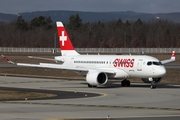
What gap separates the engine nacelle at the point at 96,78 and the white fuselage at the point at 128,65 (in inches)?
46.8

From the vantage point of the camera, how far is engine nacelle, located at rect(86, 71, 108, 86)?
165ft

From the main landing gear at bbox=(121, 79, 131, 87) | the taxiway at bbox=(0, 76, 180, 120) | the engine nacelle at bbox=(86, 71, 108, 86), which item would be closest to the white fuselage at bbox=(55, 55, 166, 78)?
the engine nacelle at bbox=(86, 71, 108, 86)

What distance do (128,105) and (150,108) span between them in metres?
2.25

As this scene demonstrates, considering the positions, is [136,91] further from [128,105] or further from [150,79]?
[128,105]

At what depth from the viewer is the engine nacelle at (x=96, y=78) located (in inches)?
1984

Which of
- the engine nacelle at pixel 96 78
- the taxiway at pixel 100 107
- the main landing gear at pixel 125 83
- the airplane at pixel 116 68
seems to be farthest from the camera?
the main landing gear at pixel 125 83

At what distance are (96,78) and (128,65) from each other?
3.31m

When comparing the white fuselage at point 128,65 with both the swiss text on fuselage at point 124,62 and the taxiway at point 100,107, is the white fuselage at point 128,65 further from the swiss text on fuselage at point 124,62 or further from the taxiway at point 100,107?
the taxiway at point 100,107

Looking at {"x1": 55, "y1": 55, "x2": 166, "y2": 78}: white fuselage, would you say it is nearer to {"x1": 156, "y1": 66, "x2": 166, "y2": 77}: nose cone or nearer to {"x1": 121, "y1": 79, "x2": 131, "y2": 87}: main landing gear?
{"x1": 156, "y1": 66, "x2": 166, "y2": 77}: nose cone

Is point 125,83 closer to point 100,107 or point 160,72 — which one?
point 160,72

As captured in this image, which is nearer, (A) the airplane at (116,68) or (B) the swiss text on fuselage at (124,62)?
(A) the airplane at (116,68)

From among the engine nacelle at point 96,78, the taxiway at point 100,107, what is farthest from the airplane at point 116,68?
the taxiway at point 100,107

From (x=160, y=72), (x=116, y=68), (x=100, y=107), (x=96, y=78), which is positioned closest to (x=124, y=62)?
(x=116, y=68)

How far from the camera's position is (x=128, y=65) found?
5103 cm
